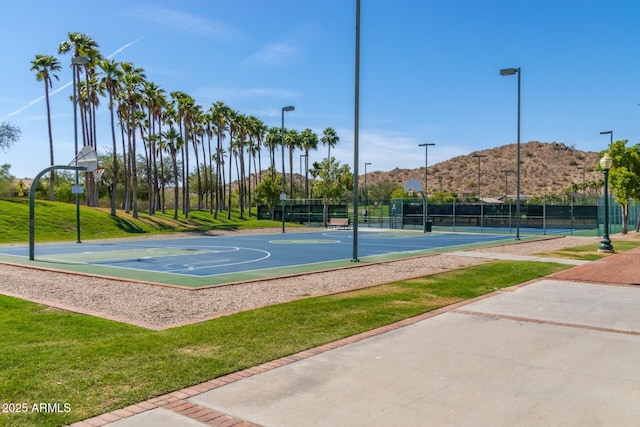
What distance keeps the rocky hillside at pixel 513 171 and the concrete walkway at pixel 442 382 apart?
11001 centimetres

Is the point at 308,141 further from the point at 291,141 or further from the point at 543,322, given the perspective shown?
the point at 543,322

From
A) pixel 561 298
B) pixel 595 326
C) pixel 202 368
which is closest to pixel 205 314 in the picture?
pixel 202 368

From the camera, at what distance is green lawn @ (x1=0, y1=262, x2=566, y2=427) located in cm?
522

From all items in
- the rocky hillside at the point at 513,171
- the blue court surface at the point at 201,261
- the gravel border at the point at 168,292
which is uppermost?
the rocky hillside at the point at 513,171

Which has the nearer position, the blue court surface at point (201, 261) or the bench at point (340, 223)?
the blue court surface at point (201, 261)

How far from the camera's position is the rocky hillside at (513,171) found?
400ft

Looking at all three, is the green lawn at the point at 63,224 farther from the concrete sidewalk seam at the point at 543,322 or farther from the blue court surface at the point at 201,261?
the concrete sidewalk seam at the point at 543,322

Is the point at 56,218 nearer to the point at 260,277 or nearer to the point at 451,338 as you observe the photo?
the point at 260,277

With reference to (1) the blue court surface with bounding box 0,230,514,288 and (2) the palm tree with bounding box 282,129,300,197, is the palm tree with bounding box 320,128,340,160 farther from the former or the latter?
(1) the blue court surface with bounding box 0,230,514,288

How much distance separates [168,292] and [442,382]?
25.8 ft

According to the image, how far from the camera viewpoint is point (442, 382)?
5.65 m

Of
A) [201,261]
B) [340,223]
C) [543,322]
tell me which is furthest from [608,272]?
[340,223]

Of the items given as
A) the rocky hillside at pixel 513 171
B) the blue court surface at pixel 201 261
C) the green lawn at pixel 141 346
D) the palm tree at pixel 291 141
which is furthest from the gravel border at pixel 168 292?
the rocky hillside at pixel 513 171

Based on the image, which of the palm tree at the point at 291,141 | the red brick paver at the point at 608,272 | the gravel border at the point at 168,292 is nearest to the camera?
the gravel border at the point at 168,292
